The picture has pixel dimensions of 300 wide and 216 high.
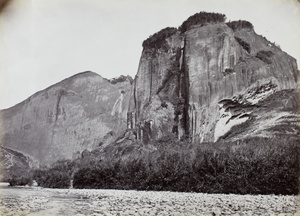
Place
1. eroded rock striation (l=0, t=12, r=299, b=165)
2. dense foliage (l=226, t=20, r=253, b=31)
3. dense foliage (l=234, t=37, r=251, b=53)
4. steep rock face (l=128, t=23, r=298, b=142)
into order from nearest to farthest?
1. eroded rock striation (l=0, t=12, r=299, b=165)
2. steep rock face (l=128, t=23, r=298, b=142)
3. dense foliage (l=226, t=20, r=253, b=31)
4. dense foliage (l=234, t=37, r=251, b=53)

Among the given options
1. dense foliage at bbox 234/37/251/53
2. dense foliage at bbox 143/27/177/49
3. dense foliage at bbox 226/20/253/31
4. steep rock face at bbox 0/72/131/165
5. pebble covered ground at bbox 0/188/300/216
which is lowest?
pebble covered ground at bbox 0/188/300/216

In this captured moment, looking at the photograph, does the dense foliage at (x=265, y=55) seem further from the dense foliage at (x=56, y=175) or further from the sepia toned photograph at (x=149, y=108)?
the dense foliage at (x=56, y=175)

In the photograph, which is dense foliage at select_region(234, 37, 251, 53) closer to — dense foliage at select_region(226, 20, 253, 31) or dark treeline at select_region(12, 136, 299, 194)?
dense foliage at select_region(226, 20, 253, 31)

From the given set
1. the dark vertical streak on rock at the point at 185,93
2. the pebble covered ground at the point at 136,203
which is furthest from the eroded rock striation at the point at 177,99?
the pebble covered ground at the point at 136,203

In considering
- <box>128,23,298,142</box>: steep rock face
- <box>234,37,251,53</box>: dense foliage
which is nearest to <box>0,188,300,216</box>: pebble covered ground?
<box>128,23,298,142</box>: steep rock face

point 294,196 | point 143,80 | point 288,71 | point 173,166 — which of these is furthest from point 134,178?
point 288,71

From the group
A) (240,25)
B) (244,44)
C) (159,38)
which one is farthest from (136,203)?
(240,25)
